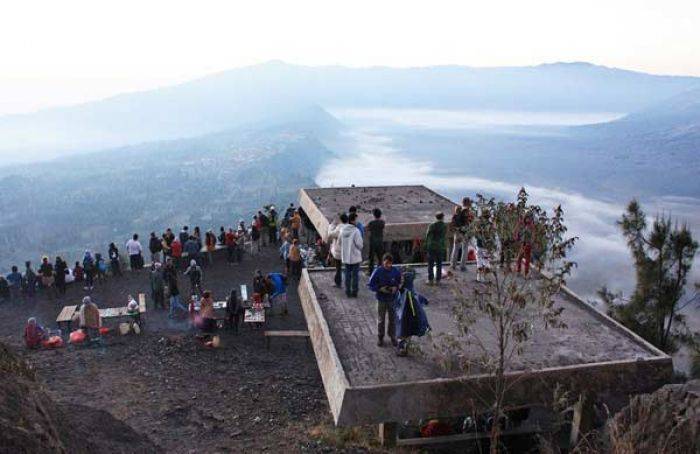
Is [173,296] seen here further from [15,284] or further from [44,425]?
[44,425]

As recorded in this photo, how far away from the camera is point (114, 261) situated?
1842 centimetres

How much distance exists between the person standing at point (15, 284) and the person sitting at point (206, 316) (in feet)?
23.3

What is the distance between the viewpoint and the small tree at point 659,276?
14.8 meters

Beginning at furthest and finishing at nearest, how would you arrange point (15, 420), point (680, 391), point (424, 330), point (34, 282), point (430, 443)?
1. point (34, 282)
2. point (430, 443)
3. point (424, 330)
4. point (680, 391)
5. point (15, 420)

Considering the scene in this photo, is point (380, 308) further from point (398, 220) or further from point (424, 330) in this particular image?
point (398, 220)

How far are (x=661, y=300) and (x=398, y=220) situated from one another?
7716 mm

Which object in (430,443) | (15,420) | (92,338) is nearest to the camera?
(15,420)

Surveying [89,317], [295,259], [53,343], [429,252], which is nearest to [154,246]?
[295,259]

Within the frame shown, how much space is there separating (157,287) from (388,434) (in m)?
9.42

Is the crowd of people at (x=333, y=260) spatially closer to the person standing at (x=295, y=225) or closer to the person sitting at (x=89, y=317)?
the person standing at (x=295, y=225)

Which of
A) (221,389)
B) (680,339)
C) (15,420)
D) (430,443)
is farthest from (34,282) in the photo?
(680,339)

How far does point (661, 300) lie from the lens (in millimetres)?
15117

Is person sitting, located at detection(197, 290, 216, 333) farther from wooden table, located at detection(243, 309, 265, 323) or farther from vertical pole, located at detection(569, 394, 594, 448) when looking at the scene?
vertical pole, located at detection(569, 394, 594, 448)

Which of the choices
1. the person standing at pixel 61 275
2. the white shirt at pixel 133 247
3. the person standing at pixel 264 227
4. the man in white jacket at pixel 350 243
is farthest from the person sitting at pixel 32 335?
the person standing at pixel 264 227
